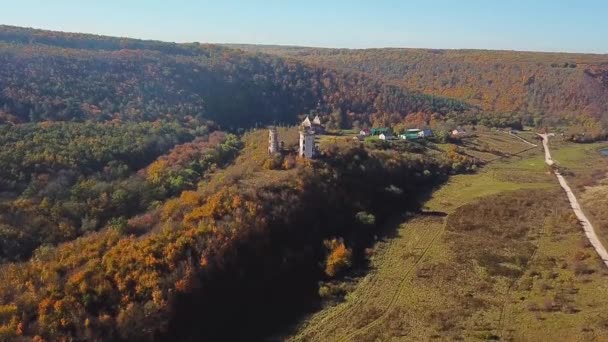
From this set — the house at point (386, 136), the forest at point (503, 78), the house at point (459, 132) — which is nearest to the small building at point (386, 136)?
the house at point (386, 136)

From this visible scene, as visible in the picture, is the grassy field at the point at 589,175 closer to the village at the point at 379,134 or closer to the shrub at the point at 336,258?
the village at the point at 379,134

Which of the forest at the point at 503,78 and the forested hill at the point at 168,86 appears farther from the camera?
the forest at the point at 503,78

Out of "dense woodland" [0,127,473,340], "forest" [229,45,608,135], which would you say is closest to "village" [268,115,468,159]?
"dense woodland" [0,127,473,340]

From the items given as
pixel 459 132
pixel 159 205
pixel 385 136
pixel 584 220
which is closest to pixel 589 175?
pixel 584 220

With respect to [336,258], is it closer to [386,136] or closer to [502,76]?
[386,136]

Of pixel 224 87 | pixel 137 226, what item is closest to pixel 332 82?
pixel 224 87

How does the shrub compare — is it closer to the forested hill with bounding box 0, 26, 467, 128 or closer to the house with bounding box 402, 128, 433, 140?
the house with bounding box 402, 128, 433, 140
